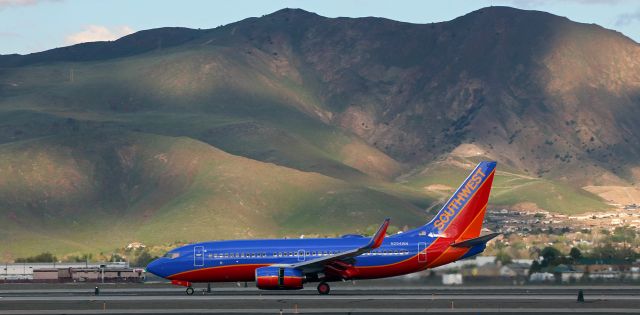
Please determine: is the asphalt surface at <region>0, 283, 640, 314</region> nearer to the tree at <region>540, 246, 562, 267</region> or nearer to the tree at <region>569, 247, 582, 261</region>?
the tree at <region>540, 246, 562, 267</region>

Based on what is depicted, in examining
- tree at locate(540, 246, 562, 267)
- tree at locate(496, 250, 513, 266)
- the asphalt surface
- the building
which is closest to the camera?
the asphalt surface

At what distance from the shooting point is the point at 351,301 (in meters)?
76.8

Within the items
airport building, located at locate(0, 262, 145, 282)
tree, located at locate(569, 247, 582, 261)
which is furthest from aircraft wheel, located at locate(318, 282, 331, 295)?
airport building, located at locate(0, 262, 145, 282)

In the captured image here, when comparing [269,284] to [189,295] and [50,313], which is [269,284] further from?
[50,313]

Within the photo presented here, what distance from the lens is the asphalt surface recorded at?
6962cm

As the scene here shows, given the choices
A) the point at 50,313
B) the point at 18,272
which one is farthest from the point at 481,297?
the point at 18,272

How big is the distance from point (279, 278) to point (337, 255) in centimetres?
423

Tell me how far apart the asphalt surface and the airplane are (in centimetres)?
137

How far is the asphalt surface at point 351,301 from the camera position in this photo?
228ft

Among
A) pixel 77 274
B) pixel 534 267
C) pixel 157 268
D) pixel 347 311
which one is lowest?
pixel 347 311

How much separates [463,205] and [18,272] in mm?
75070

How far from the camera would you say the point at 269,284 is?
83.4 m

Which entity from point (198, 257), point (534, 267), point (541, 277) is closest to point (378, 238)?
point (198, 257)

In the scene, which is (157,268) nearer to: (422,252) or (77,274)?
(422,252)
